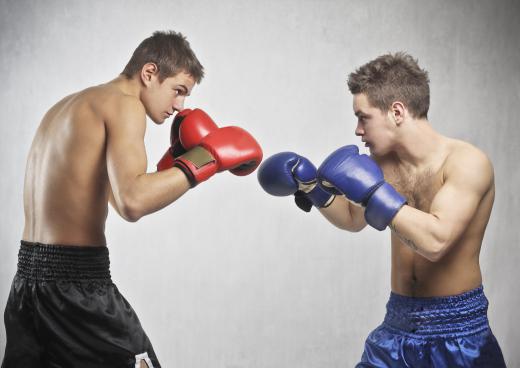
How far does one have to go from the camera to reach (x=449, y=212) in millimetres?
2100

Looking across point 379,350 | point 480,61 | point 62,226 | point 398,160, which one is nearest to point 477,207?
point 398,160

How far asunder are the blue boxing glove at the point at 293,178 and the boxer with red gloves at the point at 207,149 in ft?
0.50

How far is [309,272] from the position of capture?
4012mm

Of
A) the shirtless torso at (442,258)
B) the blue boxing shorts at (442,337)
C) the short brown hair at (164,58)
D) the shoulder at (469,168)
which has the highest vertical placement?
the short brown hair at (164,58)

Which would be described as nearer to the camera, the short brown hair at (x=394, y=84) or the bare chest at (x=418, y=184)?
the bare chest at (x=418, y=184)

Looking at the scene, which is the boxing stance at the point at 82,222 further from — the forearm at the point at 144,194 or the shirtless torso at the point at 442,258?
the shirtless torso at the point at 442,258

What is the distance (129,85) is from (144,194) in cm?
54

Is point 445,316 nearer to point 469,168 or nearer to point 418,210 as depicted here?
point 418,210

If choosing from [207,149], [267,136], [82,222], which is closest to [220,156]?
[207,149]

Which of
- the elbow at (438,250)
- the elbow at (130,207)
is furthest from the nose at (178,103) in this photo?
the elbow at (438,250)

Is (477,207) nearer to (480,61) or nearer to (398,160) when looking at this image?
(398,160)

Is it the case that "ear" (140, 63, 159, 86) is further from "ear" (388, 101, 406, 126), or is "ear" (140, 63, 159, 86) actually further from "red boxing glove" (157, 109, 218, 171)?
"ear" (388, 101, 406, 126)

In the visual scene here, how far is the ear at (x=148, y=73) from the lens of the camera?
228 centimetres

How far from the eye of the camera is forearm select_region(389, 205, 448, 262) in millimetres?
2062
